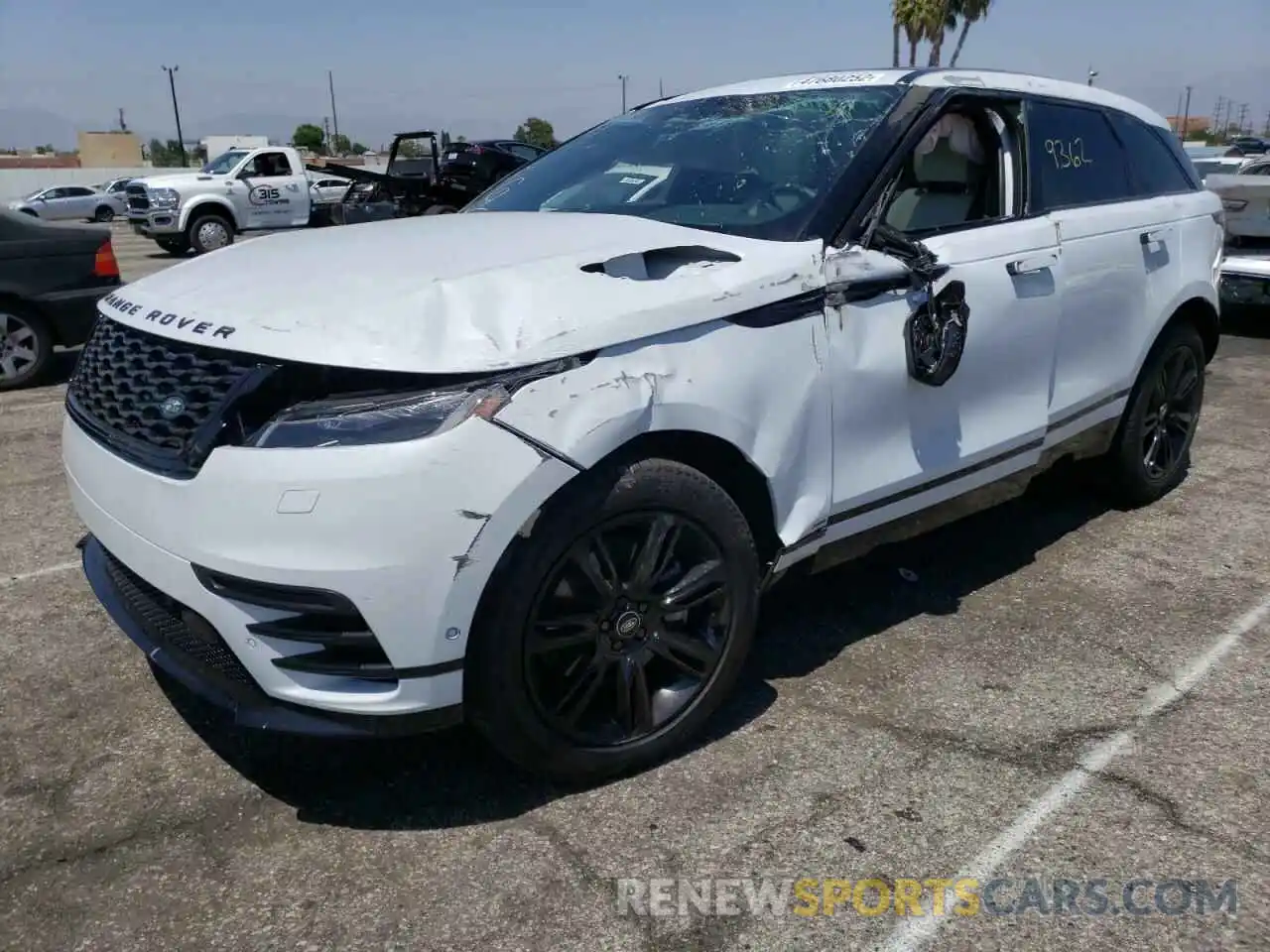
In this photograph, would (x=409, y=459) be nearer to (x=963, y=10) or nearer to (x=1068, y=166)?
(x=1068, y=166)

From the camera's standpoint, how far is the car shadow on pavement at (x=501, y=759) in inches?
105

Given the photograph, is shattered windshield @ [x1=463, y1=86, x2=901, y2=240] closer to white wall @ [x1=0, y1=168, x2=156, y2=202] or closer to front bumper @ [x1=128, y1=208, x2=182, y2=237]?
front bumper @ [x1=128, y1=208, x2=182, y2=237]

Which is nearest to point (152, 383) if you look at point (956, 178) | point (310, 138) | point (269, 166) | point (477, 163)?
point (956, 178)

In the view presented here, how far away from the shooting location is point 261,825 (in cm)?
258

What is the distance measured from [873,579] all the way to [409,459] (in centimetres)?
235

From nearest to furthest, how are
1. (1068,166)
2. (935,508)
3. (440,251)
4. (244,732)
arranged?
(440,251) → (244,732) → (935,508) → (1068,166)

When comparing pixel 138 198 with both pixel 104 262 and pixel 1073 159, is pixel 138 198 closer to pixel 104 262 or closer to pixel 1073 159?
pixel 104 262

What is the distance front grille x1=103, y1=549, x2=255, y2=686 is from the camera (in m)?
2.42

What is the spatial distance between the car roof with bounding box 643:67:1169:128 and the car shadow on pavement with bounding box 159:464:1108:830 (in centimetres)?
145

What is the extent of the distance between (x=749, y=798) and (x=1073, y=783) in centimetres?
84

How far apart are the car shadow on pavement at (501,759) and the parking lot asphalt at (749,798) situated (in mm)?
11

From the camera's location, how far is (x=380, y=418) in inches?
88.9

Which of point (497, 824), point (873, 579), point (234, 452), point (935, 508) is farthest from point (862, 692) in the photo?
point (234, 452)

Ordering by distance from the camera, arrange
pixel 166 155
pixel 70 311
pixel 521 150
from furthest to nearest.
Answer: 1. pixel 166 155
2. pixel 521 150
3. pixel 70 311
